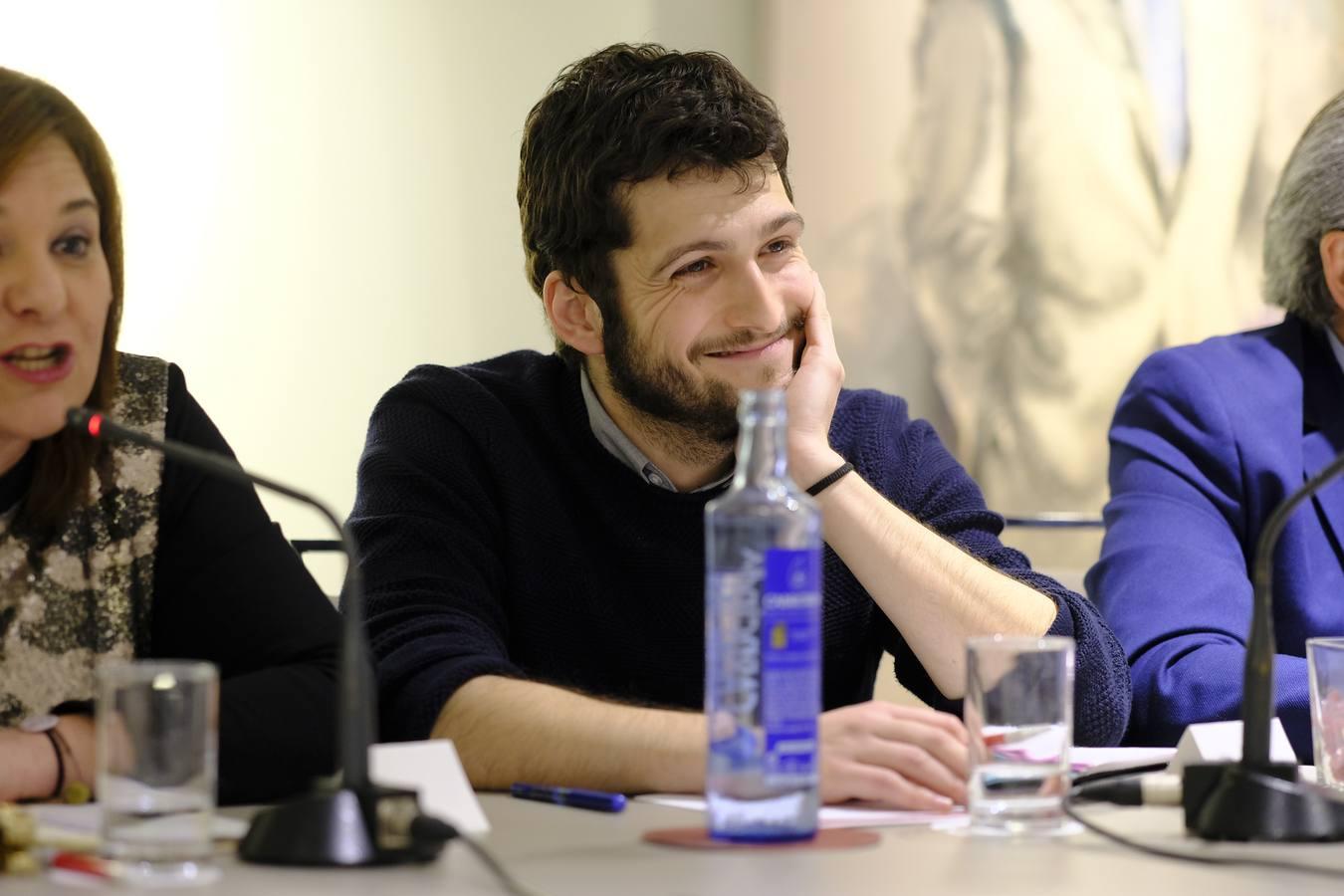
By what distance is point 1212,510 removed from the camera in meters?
2.25

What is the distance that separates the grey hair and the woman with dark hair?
4.83 feet

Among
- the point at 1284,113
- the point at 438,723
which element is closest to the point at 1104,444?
the point at 1284,113

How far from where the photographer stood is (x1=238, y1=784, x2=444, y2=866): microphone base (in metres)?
1.07

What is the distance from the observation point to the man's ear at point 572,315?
2.14 m

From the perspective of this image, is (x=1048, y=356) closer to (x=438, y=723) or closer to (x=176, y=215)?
Result: (x=176, y=215)

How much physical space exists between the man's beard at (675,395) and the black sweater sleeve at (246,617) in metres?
0.50

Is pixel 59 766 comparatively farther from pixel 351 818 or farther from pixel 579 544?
pixel 579 544

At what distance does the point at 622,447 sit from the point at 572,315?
20 cm

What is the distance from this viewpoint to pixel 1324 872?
1078mm

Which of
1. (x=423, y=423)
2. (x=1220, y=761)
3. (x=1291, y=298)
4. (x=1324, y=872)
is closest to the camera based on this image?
(x=1324, y=872)

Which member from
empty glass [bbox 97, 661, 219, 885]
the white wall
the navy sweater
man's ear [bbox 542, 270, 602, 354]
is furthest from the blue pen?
the white wall

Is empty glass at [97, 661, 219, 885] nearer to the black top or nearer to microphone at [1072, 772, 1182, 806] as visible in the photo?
the black top

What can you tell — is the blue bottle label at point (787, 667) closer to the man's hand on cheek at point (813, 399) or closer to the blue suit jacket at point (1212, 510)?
the man's hand on cheek at point (813, 399)

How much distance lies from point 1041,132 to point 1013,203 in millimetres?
138
